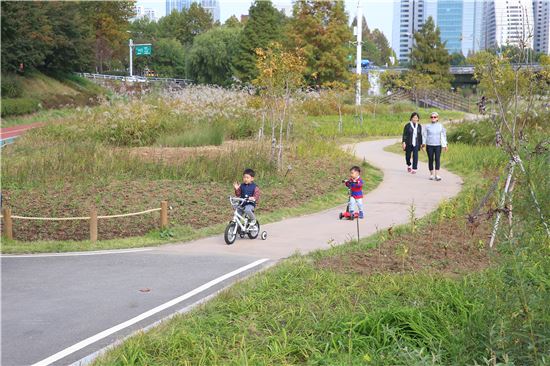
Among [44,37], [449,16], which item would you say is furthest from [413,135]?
[449,16]

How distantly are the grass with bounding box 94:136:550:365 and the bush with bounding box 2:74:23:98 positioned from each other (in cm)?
3943

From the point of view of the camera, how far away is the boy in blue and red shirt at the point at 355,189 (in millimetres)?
11508

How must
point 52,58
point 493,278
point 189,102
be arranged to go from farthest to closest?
1. point 52,58
2. point 189,102
3. point 493,278

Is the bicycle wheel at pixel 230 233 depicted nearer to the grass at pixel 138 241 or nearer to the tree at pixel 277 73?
the grass at pixel 138 241

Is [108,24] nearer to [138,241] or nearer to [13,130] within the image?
[13,130]

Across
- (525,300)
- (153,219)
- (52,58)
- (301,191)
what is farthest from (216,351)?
(52,58)

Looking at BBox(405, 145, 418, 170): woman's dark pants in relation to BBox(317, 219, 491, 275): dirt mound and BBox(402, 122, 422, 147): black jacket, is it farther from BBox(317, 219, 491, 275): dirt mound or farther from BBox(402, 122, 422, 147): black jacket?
BBox(317, 219, 491, 275): dirt mound

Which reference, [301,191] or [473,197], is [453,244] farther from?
[301,191]

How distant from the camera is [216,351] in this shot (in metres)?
5.33

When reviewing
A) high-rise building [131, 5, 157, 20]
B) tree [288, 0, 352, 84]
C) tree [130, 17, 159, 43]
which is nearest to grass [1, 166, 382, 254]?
tree [288, 0, 352, 84]

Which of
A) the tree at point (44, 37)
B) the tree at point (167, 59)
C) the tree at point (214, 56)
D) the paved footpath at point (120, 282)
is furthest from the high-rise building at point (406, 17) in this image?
the paved footpath at point (120, 282)

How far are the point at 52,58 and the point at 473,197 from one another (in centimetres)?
4830

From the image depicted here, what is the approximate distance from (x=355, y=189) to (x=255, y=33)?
177 feet

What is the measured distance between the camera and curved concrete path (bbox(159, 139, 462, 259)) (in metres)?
9.98
